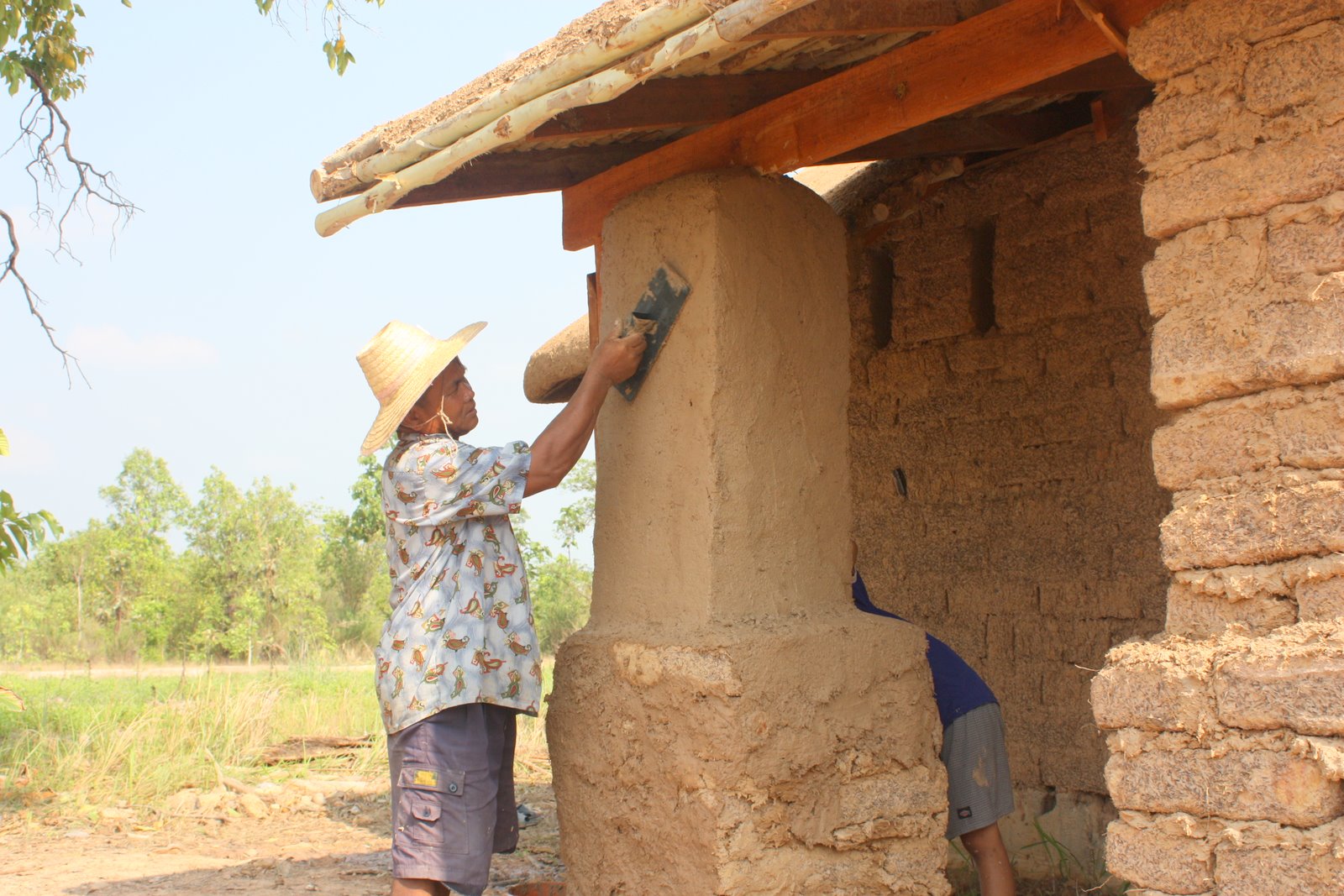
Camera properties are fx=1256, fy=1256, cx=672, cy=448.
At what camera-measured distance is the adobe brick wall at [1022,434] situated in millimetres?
4145

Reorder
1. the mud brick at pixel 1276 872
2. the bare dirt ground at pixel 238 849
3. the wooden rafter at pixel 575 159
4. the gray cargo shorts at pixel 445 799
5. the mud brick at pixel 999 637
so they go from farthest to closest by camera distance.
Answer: the bare dirt ground at pixel 238 849
the mud brick at pixel 999 637
the wooden rafter at pixel 575 159
the gray cargo shorts at pixel 445 799
the mud brick at pixel 1276 872

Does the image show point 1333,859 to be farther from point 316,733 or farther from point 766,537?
point 316,733

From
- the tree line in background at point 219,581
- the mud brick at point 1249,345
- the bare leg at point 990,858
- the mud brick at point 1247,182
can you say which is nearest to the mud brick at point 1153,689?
the mud brick at point 1249,345

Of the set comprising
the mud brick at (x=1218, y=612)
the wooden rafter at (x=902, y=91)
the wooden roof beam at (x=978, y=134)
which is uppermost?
the wooden roof beam at (x=978, y=134)

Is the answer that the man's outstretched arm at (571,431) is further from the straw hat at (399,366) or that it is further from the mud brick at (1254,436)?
the mud brick at (1254,436)

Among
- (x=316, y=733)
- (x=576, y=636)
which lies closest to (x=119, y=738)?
(x=316, y=733)

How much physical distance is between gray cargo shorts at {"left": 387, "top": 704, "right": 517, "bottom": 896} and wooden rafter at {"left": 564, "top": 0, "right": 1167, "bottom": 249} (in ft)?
5.02

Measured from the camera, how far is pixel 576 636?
11.0 ft

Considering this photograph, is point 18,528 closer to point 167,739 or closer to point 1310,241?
point 167,739

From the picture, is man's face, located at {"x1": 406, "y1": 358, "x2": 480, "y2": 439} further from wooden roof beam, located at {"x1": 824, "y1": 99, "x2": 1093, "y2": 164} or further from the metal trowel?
wooden roof beam, located at {"x1": 824, "y1": 99, "x2": 1093, "y2": 164}

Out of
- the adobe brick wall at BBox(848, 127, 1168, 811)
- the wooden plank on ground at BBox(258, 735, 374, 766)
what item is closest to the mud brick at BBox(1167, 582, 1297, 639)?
the adobe brick wall at BBox(848, 127, 1168, 811)

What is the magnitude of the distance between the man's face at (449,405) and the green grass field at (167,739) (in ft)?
11.9

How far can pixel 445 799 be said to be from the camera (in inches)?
120

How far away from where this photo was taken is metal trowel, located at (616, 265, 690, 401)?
10.5 feet
